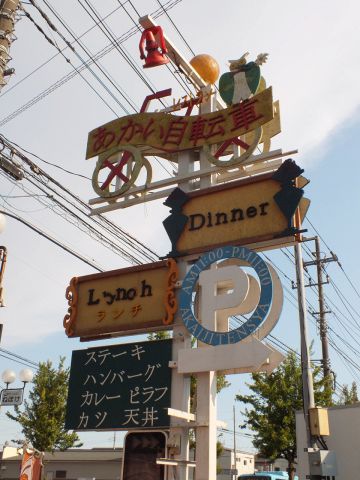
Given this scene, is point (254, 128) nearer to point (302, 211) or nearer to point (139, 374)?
point (302, 211)

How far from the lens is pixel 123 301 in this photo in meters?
9.77

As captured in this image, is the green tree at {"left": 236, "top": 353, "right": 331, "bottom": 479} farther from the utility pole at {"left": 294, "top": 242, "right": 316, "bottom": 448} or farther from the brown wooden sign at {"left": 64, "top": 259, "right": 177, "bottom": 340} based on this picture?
the brown wooden sign at {"left": 64, "top": 259, "right": 177, "bottom": 340}

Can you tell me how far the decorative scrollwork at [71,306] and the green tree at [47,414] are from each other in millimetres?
16575

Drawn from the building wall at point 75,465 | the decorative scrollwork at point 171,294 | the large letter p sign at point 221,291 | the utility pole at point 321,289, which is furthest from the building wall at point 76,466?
the large letter p sign at point 221,291

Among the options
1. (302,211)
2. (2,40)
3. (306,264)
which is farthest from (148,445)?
(306,264)

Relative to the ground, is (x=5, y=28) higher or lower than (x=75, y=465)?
higher

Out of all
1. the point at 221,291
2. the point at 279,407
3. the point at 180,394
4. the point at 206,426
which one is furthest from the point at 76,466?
the point at 221,291

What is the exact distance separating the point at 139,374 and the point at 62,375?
62.4 ft

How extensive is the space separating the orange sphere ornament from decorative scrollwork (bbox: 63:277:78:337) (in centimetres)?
521

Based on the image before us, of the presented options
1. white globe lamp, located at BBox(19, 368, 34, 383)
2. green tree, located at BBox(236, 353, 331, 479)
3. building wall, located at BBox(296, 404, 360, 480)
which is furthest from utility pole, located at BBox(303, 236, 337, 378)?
white globe lamp, located at BBox(19, 368, 34, 383)

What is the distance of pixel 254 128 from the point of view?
10047 mm

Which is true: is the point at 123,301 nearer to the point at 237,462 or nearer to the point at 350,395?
the point at 350,395

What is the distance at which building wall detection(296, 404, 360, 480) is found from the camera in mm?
15680

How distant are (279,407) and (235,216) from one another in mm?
16641
